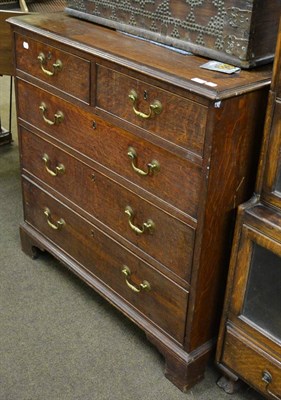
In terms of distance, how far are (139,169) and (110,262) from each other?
42 cm

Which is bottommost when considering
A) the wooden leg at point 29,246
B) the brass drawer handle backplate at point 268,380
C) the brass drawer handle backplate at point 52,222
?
the wooden leg at point 29,246

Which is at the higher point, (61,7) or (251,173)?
(61,7)

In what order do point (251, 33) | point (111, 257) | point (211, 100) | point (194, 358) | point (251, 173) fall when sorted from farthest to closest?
point (111, 257) < point (194, 358) < point (251, 173) < point (251, 33) < point (211, 100)

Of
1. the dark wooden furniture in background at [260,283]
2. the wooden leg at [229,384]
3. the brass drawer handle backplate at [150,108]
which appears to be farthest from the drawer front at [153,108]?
the wooden leg at [229,384]

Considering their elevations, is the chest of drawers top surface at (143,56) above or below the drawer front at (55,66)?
above

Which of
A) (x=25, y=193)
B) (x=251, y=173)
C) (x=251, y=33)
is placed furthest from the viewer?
(x=25, y=193)

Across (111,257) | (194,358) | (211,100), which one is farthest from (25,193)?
(211,100)

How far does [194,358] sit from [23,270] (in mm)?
865

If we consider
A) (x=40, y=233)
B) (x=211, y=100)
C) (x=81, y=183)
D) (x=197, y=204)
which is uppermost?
(x=211, y=100)

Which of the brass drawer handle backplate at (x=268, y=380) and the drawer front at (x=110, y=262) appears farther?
the drawer front at (x=110, y=262)

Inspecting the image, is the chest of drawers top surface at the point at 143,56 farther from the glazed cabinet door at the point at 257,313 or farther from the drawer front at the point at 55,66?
the glazed cabinet door at the point at 257,313

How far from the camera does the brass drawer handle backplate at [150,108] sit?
1403 mm

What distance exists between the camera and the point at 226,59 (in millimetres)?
1429

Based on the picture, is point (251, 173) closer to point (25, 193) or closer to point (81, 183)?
point (81, 183)
